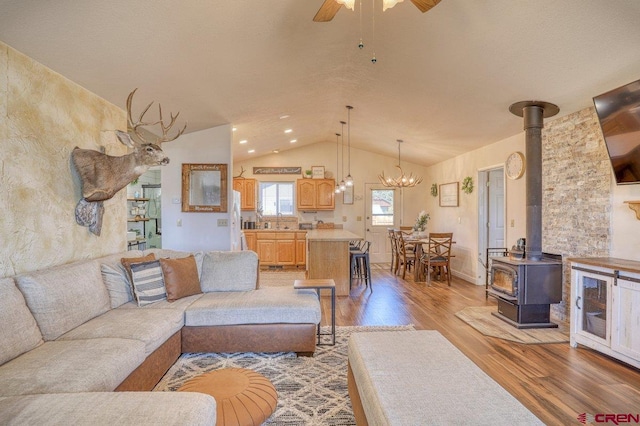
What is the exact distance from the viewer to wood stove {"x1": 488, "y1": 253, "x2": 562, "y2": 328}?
3.72 meters

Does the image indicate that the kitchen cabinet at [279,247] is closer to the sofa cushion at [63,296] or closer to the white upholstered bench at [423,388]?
the sofa cushion at [63,296]

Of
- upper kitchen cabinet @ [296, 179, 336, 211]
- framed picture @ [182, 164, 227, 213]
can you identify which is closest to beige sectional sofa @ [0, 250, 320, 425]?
framed picture @ [182, 164, 227, 213]

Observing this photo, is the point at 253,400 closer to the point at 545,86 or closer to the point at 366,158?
the point at 545,86

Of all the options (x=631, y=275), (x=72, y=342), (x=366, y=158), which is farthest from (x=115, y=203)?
(x=366, y=158)

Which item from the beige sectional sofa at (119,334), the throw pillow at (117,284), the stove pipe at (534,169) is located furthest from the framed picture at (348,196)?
the throw pillow at (117,284)

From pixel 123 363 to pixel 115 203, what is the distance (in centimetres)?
224

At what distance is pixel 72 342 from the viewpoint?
2143 mm

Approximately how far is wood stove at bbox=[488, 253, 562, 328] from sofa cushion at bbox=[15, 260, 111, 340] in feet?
13.3

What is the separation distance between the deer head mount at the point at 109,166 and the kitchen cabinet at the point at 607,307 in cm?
389

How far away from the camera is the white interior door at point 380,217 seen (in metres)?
8.59

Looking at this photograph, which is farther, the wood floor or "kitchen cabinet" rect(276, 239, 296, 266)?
"kitchen cabinet" rect(276, 239, 296, 266)

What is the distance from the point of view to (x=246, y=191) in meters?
8.14

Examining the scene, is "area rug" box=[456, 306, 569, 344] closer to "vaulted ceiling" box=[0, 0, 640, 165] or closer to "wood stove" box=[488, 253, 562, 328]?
"wood stove" box=[488, 253, 562, 328]

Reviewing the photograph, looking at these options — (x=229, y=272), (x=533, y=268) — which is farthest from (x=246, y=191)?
(x=533, y=268)
